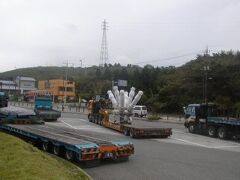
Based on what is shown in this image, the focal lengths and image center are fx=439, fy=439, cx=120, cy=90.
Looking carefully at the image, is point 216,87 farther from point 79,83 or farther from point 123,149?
point 79,83

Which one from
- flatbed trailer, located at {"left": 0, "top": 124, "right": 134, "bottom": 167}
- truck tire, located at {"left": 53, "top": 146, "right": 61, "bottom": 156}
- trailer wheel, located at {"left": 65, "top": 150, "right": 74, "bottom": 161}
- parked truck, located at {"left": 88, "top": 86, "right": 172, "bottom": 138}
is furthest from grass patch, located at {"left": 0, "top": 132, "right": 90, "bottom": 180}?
parked truck, located at {"left": 88, "top": 86, "right": 172, "bottom": 138}

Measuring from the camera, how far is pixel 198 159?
60.3 ft

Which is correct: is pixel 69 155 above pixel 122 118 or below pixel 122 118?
below

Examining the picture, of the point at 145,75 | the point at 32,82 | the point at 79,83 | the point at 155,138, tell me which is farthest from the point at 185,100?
the point at 32,82

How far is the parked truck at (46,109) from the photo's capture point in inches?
1707

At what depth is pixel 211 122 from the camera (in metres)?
32.9

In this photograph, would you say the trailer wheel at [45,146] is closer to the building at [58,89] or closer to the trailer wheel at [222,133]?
the trailer wheel at [222,133]

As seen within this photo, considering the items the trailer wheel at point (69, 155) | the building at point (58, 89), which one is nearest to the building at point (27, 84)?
the building at point (58, 89)

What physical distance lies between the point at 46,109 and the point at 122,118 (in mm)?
12611

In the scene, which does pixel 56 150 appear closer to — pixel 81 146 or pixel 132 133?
pixel 81 146

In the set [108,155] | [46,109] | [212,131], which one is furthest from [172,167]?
[46,109]

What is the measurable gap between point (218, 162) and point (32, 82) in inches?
5696

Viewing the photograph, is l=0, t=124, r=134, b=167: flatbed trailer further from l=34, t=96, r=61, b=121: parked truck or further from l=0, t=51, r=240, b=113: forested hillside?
l=0, t=51, r=240, b=113: forested hillside

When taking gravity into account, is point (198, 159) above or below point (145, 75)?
below
